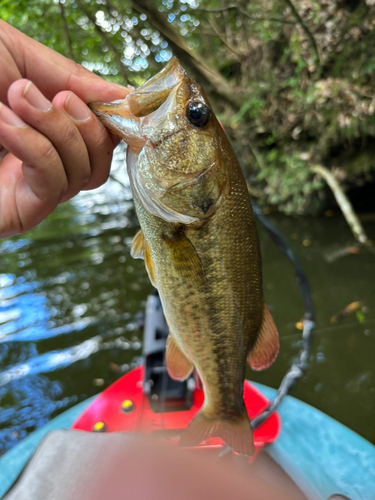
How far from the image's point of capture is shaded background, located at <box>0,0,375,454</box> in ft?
13.7

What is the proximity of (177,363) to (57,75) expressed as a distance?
1.32m

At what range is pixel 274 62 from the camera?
8078 mm

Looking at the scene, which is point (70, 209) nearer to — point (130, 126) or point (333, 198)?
point (333, 198)

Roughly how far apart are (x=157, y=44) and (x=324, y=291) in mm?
6199

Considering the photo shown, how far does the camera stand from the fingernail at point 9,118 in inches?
A: 38.3

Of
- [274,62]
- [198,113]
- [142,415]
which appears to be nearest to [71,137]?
[198,113]

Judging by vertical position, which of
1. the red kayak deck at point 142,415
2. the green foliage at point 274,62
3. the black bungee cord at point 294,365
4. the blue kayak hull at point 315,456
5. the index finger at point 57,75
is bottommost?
the blue kayak hull at point 315,456

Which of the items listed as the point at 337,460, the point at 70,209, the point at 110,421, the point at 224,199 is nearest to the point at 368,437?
the point at 337,460

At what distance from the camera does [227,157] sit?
4.11 ft

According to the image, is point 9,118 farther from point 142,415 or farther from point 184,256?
point 142,415

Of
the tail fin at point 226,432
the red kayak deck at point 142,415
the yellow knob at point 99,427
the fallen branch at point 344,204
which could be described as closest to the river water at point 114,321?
the fallen branch at point 344,204

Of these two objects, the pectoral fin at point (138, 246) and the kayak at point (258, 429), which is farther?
the kayak at point (258, 429)

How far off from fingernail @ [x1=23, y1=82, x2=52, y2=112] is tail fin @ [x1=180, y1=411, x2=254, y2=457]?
1.41 metres

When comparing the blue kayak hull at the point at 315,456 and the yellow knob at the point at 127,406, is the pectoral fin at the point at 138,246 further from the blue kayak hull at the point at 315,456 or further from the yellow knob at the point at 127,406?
the blue kayak hull at the point at 315,456
